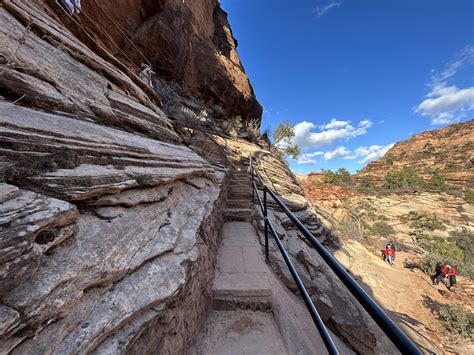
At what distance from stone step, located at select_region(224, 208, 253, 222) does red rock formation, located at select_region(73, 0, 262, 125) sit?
7.40 meters

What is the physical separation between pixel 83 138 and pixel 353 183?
27381 mm

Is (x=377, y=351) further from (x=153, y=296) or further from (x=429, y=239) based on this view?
(x=429, y=239)

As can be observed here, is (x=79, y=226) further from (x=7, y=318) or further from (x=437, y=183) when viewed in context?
(x=437, y=183)

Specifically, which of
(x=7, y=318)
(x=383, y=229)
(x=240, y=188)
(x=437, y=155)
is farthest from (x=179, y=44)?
(x=437, y=155)

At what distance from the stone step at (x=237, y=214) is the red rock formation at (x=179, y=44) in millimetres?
7404

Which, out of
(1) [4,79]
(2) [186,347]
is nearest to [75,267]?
(2) [186,347]

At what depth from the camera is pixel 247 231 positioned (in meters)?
3.94

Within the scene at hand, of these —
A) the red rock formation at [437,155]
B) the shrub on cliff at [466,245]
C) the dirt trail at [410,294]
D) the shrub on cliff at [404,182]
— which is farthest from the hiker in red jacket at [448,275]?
the red rock formation at [437,155]

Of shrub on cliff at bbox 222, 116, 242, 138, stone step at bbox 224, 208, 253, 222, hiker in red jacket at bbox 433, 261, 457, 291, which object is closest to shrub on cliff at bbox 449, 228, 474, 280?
hiker in red jacket at bbox 433, 261, 457, 291

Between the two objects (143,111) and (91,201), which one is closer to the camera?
(91,201)

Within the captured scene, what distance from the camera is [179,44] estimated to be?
11344 millimetres

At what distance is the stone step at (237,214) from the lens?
14.5 feet

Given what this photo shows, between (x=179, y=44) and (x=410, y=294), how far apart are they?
1437 cm

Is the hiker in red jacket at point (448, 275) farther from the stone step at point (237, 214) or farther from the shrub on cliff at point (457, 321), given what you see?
the stone step at point (237, 214)
